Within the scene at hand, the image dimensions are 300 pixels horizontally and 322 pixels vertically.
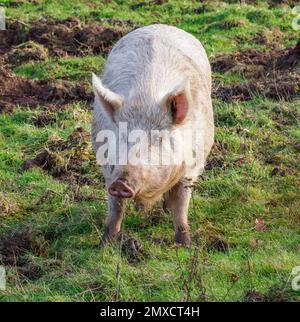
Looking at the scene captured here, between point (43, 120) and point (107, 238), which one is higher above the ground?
point (107, 238)

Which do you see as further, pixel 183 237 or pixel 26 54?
pixel 26 54

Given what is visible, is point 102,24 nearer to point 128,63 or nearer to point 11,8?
point 11,8

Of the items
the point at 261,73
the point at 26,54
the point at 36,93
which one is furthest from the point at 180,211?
the point at 26,54

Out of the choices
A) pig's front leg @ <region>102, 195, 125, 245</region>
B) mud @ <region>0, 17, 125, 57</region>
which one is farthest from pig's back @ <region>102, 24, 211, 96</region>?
mud @ <region>0, 17, 125, 57</region>

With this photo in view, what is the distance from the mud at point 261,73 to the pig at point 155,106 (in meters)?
1.93

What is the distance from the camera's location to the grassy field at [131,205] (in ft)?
17.5

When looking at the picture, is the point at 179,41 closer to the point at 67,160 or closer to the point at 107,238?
the point at 67,160

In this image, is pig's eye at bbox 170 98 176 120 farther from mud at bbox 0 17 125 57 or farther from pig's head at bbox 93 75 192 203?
mud at bbox 0 17 125 57

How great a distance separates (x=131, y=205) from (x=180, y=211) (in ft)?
2.51

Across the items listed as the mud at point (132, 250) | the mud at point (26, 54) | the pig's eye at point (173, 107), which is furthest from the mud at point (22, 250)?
the mud at point (26, 54)

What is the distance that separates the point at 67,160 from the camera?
7.33m

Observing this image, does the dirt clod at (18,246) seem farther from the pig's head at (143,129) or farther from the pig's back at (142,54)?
the pig's back at (142,54)

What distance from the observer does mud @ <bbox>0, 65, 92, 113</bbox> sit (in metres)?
8.83

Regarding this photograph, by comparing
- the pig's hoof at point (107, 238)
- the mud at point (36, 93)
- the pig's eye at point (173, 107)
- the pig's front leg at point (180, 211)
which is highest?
the pig's eye at point (173, 107)
